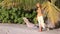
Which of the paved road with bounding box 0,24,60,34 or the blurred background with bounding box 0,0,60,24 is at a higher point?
the blurred background with bounding box 0,0,60,24

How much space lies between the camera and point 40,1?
760 cm

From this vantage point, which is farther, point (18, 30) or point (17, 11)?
point (17, 11)

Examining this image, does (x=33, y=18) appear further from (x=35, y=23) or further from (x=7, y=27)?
(x=7, y=27)

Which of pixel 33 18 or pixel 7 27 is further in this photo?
pixel 33 18

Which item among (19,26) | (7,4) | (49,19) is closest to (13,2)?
(7,4)

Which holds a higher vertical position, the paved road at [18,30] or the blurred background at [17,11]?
the blurred background at [17,11]

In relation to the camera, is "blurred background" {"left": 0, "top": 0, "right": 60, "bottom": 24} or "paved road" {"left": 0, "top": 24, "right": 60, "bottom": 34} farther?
"blurred background" {"left": 0, "top": 0, "right": 60, "bottom": 24}

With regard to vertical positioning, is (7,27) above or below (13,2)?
below

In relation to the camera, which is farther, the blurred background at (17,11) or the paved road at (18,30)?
the blurred background at (17,11)

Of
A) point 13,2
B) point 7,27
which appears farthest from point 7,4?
point 7,27

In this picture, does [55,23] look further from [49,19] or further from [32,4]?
[32,4]

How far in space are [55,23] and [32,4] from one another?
102 centimetres

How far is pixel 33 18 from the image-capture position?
8250mm

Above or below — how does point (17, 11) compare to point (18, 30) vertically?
above
